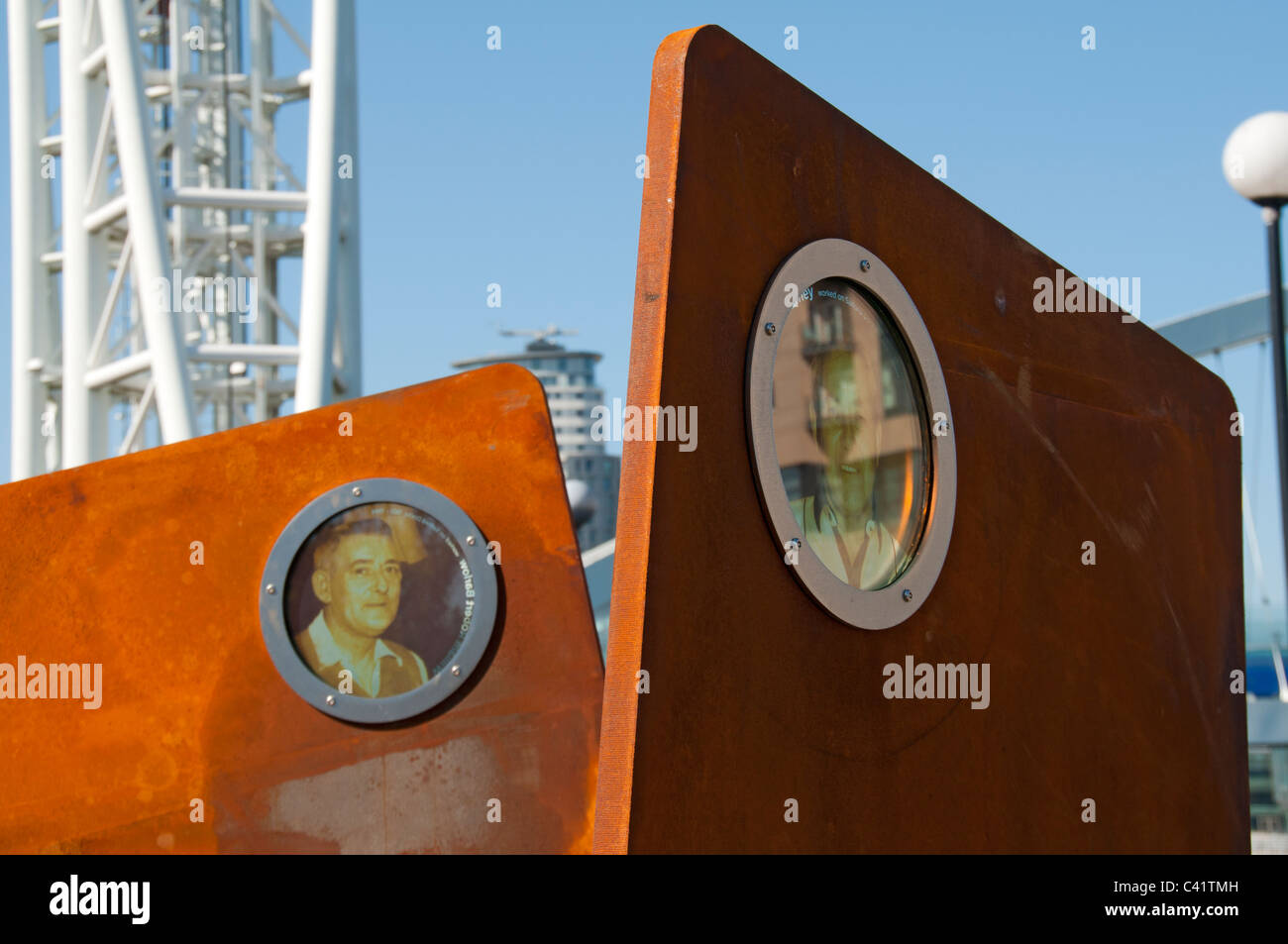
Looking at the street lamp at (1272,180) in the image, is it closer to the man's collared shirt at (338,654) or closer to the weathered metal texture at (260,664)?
the weathered metal texture at (260,664)

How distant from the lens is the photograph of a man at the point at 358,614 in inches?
279

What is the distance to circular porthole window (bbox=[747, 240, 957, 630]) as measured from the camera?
4.42 meters

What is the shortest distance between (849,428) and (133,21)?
610 inches

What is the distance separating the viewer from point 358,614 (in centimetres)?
→ 715

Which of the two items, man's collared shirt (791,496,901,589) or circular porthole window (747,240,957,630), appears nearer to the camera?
circular porthole window (747,240,957,630)

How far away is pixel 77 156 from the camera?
1900cm

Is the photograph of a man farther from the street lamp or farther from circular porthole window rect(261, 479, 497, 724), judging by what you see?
the street lamp

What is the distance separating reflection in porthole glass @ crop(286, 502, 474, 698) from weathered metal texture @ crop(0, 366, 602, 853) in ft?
0.60

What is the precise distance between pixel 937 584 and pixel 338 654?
3275mm

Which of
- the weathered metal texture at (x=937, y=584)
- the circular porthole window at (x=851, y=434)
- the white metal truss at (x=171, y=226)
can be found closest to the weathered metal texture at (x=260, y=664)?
the weathered metal texture at (x=937, y=584)

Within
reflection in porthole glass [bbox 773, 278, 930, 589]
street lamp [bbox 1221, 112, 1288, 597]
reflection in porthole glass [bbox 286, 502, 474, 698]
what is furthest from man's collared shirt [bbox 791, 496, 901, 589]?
street lamp [bbox 1221, 112, 1288, 597]

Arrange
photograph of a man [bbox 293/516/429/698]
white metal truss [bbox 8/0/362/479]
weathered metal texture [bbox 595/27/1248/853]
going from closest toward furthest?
weathered metal texture [bbox 595/27/1248/853]
photograph of a man [bbox 293/516/429/698]
white metal truss [bbox 8/0/362/479]

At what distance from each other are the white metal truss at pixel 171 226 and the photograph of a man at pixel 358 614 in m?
10.9
